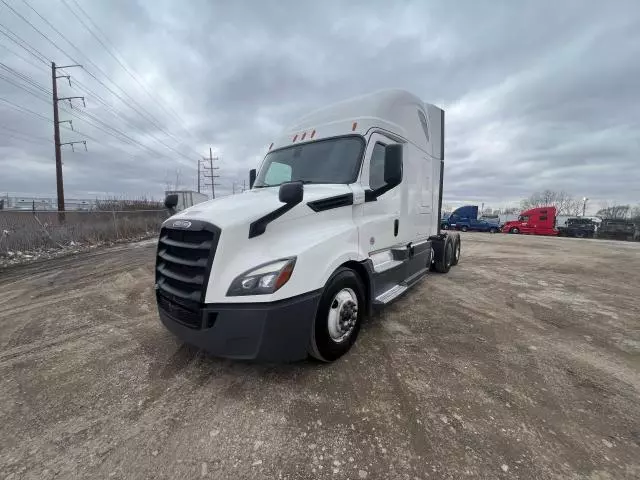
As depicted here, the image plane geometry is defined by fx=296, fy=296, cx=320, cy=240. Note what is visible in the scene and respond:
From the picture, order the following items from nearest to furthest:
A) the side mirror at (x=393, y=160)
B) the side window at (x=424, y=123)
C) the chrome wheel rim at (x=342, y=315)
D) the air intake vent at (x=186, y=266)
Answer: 1. the air intake vent at (x=186, y=266)
2. the chrome wheel rim at (x=342, y=315)
3. the side mirror at (x=393, y=160)
4. the side window at (x=424, y=123)

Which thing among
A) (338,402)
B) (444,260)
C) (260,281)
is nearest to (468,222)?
(444,260)

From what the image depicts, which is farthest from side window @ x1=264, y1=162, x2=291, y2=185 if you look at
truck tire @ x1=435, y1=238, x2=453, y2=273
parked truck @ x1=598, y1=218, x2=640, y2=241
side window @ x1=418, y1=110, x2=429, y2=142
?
parked truck @ x1=598, y1=218, x2=640, y2=241

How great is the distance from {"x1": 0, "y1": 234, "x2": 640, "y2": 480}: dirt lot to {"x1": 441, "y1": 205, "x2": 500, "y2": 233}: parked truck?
3221cm

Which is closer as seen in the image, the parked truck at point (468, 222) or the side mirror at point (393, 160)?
the side mirror at point (393, 160)

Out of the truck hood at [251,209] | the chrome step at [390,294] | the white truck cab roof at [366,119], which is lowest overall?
the chrome step at [390,294]

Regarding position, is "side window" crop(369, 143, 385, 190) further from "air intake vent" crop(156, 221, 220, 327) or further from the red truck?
the red truck

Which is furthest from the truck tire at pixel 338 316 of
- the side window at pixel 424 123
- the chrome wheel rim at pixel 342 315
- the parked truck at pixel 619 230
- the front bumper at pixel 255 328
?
the parked truck at pixel 619 230

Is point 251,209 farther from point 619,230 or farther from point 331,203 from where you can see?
point 619,230

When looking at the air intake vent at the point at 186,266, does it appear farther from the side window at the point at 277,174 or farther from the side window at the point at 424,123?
the side window at the point at 424,123

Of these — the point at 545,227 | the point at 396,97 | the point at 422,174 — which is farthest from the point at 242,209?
the point at 545,227

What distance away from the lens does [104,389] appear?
2727 mm

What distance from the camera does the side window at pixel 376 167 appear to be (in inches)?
152

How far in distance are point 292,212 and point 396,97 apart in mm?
2923

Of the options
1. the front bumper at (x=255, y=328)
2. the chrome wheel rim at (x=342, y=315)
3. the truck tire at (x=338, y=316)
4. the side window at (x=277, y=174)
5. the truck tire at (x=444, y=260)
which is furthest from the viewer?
the truck tire at (x=444, y=260)
